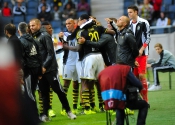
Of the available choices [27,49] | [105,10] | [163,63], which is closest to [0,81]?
[27,49]

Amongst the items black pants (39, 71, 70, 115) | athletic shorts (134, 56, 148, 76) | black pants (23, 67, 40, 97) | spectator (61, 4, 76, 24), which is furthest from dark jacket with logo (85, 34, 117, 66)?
spectator (61, 4, 76, 24)

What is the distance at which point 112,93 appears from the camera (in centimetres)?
779

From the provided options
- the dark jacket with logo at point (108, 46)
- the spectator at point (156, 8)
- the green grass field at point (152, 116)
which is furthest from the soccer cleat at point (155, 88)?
the spectator at point (156, 8)

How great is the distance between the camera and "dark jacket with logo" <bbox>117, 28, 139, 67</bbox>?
33.9ft

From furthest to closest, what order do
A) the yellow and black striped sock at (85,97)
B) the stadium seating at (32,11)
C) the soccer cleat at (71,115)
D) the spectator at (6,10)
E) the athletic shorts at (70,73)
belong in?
1. the stadium seating at (32,11)
2. the spectator at (6,10)
3. the athletic shorts at (70,73)
4. the yellow and black striped sock at (85,97)
5. the soccer cleat at (71,115)

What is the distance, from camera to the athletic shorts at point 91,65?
11.5 metres

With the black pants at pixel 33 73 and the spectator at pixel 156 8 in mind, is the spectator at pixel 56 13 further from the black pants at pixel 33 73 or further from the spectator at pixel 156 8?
the black pants at pixel 33 73

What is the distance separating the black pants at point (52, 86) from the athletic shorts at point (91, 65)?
81 cm

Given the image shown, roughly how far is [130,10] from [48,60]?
82.1 inches

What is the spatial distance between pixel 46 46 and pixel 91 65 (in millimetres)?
1111

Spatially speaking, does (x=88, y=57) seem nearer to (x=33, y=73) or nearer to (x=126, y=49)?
(x=126, y=49)

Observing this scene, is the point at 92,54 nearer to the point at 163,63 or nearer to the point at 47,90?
the point at 47,90

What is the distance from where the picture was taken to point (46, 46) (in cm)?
1084

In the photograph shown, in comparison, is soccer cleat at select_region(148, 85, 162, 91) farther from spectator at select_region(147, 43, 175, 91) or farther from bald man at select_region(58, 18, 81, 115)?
bald man at select_region(58, 18, 81, 115)
